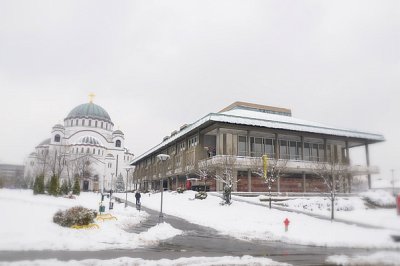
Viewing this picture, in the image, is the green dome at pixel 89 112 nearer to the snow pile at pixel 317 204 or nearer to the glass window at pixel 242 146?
the glass window at pixel 242 146

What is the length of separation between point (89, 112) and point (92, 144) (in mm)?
15260

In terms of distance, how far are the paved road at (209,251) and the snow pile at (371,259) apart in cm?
55

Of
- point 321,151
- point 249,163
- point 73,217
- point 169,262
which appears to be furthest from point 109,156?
point 169,262

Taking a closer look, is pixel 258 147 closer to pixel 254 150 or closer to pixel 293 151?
pixel 254 150

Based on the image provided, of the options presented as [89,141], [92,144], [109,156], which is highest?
[89,141]

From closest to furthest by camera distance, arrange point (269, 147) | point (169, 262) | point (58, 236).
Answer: point (169, 262), point (58, 236), point (269, 147)

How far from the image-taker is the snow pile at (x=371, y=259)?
11.1 metres

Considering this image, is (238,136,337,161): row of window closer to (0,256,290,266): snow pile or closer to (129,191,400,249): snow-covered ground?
(129,191,400,249): snow-covered ground

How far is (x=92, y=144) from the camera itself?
4599 inches

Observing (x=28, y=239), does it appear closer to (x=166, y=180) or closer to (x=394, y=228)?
(x=394, y=228)

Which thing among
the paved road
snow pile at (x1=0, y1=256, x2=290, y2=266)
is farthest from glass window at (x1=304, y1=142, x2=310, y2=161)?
snow pile at (x1=0, y1=256, x2=290, y2=266)

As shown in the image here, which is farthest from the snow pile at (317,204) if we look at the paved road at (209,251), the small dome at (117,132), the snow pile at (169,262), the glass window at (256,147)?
the small dome at (117,132)

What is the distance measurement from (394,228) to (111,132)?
126604 millimetres

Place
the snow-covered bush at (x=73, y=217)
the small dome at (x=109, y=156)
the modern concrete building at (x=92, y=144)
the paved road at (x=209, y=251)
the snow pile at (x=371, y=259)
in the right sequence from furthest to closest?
the small dome at (x=109, y=156) → the modern concrete building at (x=92, y=144) → the snow-covered bush at (x=73, y=217) → the paved road at (x=209, y=251) → the snow pile at (x=371, y=259)
